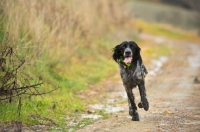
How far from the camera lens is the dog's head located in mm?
7742

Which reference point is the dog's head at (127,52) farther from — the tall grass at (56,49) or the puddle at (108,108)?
the tall grass at (56,49)

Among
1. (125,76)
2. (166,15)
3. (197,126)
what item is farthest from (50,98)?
(166,15)

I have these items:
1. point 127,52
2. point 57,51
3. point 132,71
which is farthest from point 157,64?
point 127,52

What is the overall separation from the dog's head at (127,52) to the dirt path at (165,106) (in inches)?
40.7

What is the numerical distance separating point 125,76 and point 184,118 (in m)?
1.22

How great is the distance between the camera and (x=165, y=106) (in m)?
8.93

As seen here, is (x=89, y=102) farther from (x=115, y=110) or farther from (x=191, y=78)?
(x=191, y=78)

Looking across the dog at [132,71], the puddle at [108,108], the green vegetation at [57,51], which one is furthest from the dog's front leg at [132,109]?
the puddle at [108,108]

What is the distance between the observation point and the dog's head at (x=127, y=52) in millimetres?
7742

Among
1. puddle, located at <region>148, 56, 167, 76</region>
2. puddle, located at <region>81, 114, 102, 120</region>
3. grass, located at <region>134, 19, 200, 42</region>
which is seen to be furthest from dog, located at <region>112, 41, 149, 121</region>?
grass, located at <region>134, 19, 200, 42</region>

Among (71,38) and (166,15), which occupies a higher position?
(166,15)

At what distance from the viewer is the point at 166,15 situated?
46188 mm

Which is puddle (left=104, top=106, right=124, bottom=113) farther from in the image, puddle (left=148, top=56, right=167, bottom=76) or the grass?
the grass

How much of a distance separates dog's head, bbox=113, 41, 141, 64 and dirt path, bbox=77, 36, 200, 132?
103cm
